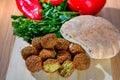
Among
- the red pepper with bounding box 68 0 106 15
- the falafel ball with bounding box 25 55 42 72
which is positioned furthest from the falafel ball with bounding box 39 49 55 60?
the red pepper with bounding box 68 0 106 15

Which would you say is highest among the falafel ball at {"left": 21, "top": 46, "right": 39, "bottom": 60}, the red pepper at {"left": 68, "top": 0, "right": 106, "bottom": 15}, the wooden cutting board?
the falafel ball at {"left": 21, "top": 46, "right": 39, "bottom": 60}

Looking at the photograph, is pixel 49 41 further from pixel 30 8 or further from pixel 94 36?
pixel 30 8

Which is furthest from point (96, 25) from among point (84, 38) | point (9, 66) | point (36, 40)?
point (9, 66)

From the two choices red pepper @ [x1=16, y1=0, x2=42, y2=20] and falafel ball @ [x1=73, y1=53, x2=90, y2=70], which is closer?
falafel ball @ [x1=73, y1=53, x2=90, y2=70]

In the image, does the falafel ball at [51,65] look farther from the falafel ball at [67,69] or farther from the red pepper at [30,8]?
the red pepper at [30,8]

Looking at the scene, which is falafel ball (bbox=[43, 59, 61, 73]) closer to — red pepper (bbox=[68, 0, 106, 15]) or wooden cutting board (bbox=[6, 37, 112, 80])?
wooden cutting board (bbox=[6, 37, 112, 80])

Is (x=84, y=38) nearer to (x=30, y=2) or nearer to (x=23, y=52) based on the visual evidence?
(x=23, y=52)
